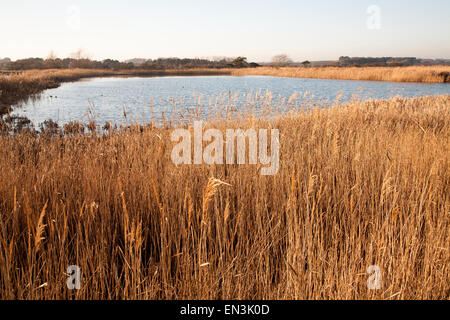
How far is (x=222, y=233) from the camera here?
8.93 ft

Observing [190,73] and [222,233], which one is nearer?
[222,233]

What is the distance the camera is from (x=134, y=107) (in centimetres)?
1198

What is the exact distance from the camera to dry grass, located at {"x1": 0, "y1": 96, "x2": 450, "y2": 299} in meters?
1.93

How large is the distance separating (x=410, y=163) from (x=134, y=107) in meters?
9.99

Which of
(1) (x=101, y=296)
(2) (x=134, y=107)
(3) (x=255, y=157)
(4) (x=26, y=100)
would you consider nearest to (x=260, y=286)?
(1) (x=101, y=296)

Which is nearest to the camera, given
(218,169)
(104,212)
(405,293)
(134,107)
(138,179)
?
(405,293)

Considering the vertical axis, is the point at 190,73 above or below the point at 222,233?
above

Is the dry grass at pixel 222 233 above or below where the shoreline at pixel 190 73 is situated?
below

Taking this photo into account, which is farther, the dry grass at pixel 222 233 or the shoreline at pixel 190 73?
the shoreline at pixel 190 73

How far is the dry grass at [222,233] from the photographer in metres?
1.93

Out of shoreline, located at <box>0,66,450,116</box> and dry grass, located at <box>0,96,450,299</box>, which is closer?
dry grass, located at <box>0,96,450,299</box>

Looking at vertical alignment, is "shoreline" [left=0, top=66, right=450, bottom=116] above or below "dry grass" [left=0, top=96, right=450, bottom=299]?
above

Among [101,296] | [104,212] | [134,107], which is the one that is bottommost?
[101,296]
